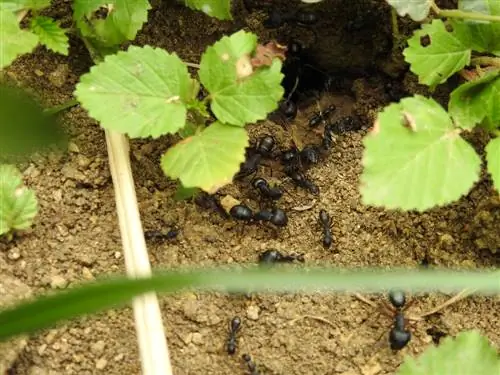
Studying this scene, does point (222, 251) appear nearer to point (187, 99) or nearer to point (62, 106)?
point (187, 99)

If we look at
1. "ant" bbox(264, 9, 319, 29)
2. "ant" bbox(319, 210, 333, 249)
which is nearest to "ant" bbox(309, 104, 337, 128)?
"ant" bbox(264, 9, 319, 29)

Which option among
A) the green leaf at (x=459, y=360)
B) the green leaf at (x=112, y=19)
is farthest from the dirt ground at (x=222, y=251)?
the green leaf at (x=459, y=360)

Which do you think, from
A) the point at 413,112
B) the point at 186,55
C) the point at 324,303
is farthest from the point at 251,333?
the point at 186,55

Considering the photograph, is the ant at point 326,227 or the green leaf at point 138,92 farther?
the ant at point 326,227

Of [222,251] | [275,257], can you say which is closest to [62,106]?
[222,251]

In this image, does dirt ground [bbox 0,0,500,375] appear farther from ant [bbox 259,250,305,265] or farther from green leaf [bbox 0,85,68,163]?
green leaf [bbox 0,85,68,163]

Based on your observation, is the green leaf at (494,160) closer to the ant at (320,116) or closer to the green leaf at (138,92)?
the ant at (320,116)

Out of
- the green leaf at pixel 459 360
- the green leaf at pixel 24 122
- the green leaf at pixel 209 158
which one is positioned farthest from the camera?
the green leaf at pixel 209 158

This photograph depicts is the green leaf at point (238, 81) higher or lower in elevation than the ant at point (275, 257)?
higher
